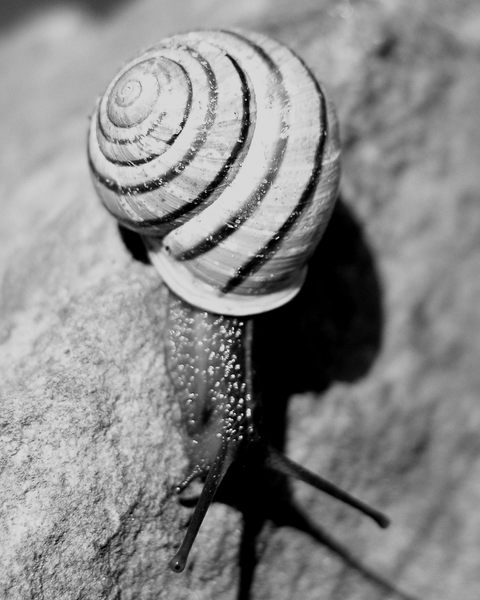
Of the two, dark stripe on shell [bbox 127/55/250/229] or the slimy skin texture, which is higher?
dark stripe on shell [bbox 127/55/250/229]

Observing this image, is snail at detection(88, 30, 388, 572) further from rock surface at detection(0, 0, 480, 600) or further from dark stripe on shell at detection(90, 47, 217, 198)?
rock surface at detection(0, 0, 480, 600)

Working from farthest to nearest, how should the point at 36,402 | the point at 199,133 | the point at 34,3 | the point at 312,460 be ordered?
1. the point at 34,3
2. the point at 312,460
3. the point at 36,402
4. the point at 199,133

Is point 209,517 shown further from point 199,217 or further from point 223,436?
point 199,217

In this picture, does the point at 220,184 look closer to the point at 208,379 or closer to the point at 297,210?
the point at 297,210

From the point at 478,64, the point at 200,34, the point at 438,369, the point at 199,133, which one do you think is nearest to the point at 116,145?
the point at 199,133

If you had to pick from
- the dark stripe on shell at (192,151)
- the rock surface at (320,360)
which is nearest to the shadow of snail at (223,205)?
the dark stripe on shell at (192,151)

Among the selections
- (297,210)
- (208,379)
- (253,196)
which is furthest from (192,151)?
(208,379)

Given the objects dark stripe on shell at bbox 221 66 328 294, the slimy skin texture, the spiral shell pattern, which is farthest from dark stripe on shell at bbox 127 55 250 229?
the slimy skin texture
